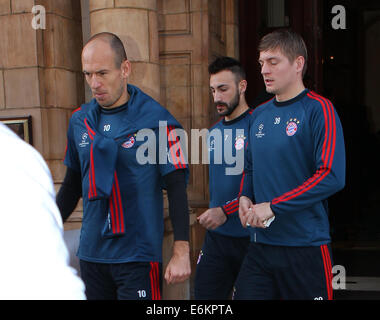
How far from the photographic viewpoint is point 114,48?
101 inches

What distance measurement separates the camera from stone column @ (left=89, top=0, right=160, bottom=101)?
398 cm

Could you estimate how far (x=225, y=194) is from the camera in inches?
139

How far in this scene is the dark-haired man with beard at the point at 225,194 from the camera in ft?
11.5

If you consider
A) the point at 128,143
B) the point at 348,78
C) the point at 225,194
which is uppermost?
the point at 348,78

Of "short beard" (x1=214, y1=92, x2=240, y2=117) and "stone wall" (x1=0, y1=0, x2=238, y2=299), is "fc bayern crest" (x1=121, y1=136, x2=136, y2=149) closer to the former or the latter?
"short beard" (x1=214, y1=92, x2=240, y2=117)

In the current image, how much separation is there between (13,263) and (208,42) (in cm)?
541

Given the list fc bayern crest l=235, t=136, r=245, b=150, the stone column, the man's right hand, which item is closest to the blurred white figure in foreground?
the man's right hand

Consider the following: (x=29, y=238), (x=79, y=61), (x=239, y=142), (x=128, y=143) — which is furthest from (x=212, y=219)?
(x=29, y=238)

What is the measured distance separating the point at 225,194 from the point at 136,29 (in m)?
1.65
